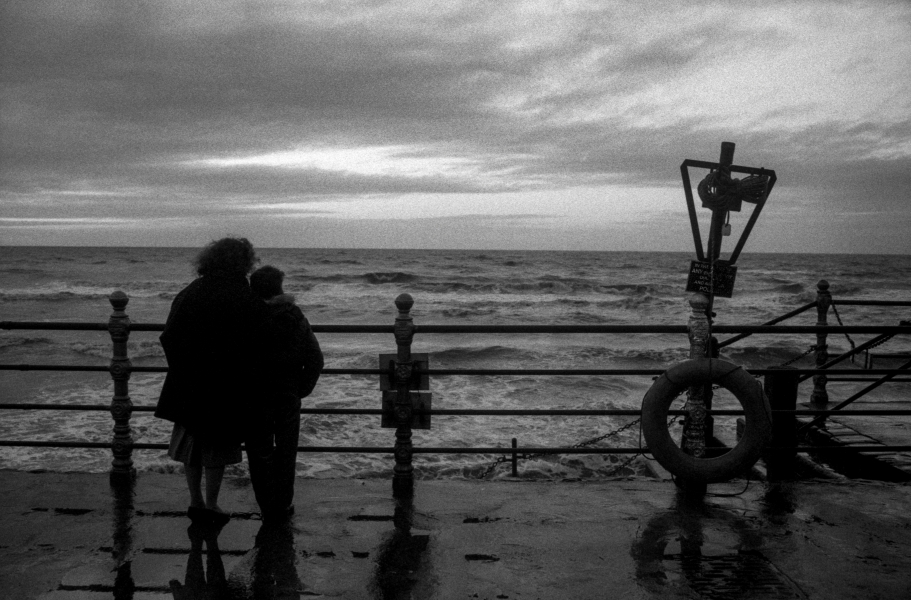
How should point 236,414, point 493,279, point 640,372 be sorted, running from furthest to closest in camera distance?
point 493,279 < point 640,372 < point 236,414

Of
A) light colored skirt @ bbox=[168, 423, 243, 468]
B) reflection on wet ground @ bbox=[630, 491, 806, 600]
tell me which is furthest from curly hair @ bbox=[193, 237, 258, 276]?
reflection on wet ground @ bbox=[630, 491, 806, 600]

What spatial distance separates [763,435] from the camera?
14.8ft

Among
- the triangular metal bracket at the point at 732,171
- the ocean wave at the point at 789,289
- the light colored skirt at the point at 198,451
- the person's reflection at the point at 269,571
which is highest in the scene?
the triangular metal bracket at the point at 732,171

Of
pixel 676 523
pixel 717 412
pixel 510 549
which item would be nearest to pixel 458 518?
pixel 510 549

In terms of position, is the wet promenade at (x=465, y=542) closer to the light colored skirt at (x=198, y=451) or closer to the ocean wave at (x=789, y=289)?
the light colored skirt at (x=198, y=451)

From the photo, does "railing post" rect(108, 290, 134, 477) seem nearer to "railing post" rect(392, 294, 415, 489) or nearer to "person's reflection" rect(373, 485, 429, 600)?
"railing post" rect(392, 294, 415, 489)

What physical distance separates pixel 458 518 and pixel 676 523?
4.44 ft

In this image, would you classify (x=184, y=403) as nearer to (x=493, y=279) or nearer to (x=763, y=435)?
(x=763, y=435)

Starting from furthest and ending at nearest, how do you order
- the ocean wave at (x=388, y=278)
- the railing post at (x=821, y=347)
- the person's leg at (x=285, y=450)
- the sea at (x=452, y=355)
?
the ocean wave at (x=388, y=278) → the sea at (x=452, y=355) → the railing post at (x=821, y=347) → the person's leg at (x=285, y=450)

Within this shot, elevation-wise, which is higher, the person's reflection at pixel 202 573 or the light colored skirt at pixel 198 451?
the light colored skirt at pixel 198 451

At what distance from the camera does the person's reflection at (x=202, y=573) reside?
10.5 ft

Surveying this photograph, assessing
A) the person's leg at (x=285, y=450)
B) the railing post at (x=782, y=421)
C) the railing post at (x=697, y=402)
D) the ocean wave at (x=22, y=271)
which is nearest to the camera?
the person's leg at (x=285, y=450)

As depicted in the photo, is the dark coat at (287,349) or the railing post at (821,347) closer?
the dark coat at (287,349)

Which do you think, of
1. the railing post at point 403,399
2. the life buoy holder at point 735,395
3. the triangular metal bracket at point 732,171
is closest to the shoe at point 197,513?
the railing post at point 403,399
